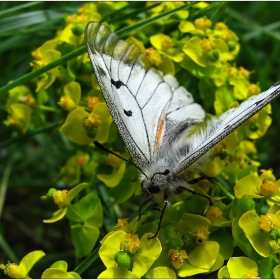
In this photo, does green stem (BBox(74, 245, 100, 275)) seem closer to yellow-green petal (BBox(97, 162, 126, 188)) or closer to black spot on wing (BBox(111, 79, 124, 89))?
yellow-green petal (BBox(97, 162, 126, 188))

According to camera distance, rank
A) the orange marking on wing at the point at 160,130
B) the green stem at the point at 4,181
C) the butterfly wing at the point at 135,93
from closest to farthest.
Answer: the butterfly wing at the point at 135,93 → the orange marking on wing at the point at 160,130 → the green stem at the point at 4,181

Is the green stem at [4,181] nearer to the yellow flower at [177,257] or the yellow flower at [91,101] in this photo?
the yellow flower at [91,101]

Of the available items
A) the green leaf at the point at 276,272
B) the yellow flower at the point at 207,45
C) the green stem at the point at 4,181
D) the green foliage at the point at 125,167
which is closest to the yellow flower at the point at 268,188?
the green foliage at the point at 125,167

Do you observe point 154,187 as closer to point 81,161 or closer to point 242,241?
point 242,241

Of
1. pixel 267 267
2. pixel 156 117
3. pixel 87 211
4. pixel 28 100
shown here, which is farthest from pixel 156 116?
pixel 267 267

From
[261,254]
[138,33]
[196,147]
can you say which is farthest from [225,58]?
[261,254]

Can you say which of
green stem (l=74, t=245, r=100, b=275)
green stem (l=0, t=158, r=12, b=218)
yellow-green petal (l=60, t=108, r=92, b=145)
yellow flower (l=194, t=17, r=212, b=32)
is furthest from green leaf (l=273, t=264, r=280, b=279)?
green stem (l=0, t=158, r=12, b=218)

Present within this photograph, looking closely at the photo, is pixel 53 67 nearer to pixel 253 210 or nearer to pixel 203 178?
pixel 203 178
